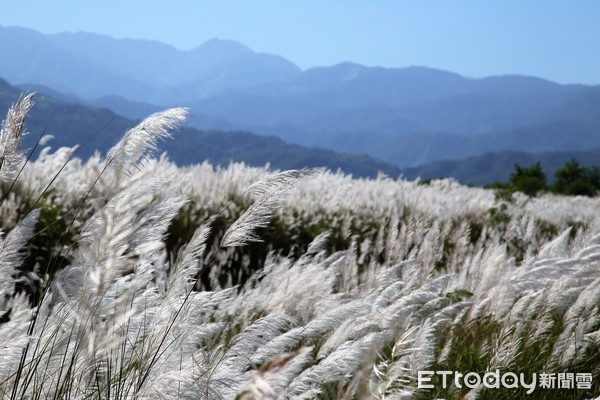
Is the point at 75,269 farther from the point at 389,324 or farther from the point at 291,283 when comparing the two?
the point at 291,283

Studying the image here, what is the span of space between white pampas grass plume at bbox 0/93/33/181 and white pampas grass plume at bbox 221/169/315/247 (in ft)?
2.11

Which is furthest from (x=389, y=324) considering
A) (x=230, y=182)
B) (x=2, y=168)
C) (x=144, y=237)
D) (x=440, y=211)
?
(x=440, y=211)

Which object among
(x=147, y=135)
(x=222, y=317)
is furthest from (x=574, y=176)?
(x=147, y=135)

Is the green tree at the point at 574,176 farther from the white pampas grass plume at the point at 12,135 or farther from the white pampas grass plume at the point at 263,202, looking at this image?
the white pampas grass plume at the point at 12,135

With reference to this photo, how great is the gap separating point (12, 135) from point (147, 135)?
37 cm

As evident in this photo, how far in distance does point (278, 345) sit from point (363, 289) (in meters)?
2.20

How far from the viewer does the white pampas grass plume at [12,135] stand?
5.83 ft

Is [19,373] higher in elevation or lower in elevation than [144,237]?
lower

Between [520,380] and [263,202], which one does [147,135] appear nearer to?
[263,202]

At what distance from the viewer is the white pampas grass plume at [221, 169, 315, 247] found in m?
1.86

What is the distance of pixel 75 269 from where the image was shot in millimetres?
1771

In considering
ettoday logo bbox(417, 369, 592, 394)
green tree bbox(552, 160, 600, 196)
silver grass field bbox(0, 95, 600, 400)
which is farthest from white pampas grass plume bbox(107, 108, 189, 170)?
green tree bbox(552, 160, 600, 196)

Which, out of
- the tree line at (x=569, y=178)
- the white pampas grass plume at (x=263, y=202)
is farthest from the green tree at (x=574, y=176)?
the white pampas grass plume at (x=263, y=202)

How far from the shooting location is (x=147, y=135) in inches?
74.4
